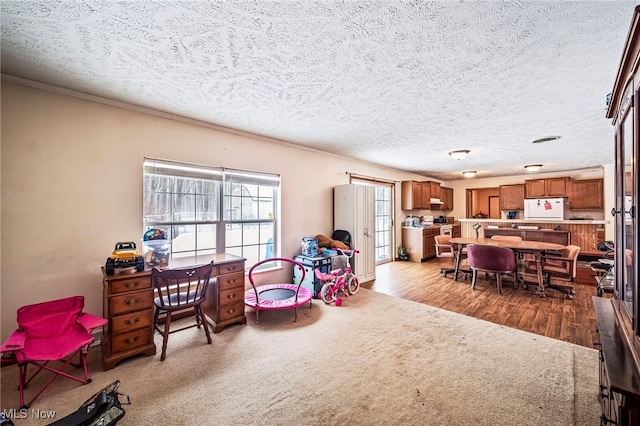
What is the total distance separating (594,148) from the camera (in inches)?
179

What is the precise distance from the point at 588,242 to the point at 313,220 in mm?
6527

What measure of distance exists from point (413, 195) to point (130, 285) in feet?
21.0

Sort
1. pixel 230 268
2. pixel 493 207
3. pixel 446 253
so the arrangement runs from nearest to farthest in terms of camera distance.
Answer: pixel 230 268, pixel 446 253, pixel 493 207

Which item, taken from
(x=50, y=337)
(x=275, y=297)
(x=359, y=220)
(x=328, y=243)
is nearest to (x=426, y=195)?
(x=359, y=220)

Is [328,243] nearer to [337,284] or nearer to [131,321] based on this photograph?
[337,284]

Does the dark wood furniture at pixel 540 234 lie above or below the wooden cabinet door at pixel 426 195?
below

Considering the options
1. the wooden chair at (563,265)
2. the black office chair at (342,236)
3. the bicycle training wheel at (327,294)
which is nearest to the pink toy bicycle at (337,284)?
the bicycle training wheel at (327,294)

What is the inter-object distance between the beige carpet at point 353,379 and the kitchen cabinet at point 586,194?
623cm

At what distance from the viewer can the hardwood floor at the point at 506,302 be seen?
113 inches

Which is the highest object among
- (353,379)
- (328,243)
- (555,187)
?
(555,187)

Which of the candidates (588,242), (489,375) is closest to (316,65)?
(489,375)

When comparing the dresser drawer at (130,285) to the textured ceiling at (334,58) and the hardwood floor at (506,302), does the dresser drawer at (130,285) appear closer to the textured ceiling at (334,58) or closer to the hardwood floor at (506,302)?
the textured ceiling at (334,58)

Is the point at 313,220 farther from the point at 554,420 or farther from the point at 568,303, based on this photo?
the point at 568,303

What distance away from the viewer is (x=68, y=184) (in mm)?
2428
